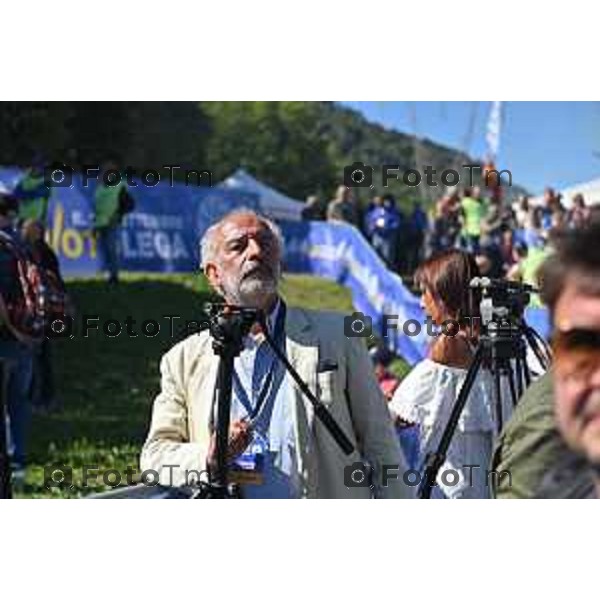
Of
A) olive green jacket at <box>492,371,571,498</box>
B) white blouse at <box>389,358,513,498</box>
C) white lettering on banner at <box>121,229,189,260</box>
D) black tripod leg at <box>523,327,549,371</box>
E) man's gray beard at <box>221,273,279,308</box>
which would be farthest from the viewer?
white lettering on banner at <box>121,229,189,260</box>

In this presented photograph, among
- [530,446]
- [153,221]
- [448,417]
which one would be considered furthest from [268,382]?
[530,446]

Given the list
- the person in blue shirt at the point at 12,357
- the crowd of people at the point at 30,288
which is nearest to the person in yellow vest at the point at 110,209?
the crowd of people at the point at 30,288

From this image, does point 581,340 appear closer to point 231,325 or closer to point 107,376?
point 231,325

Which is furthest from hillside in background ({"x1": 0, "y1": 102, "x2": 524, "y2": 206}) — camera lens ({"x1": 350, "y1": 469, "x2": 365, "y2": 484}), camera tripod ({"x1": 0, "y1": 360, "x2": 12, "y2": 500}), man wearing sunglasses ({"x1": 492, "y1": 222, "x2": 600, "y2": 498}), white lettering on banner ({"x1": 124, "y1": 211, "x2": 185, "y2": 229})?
man wearing sunglasses ({"x1": 492, "y1": 222, "x2": 600, "y2": 498})

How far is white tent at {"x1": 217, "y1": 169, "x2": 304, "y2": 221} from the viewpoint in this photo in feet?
11.3

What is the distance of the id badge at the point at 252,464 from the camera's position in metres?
3.10

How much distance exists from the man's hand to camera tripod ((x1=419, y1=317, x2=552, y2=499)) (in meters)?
0.56

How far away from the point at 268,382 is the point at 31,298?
91cm

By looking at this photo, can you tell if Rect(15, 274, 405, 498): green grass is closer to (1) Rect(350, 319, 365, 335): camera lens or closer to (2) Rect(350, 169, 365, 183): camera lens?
(1) Rect(350, 319, 365, 335): camera lens

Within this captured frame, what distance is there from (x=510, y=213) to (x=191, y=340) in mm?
1093

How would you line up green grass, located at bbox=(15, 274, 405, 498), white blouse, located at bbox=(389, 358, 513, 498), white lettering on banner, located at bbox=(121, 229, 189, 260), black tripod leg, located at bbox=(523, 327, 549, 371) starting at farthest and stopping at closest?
white lettering on banner, located at bbox=(121, 229, 189, 260), green grass, located at bbox=(15, 274, 405, 498), white blouse, located at bbox=(389, 358, 513, 498), black tripod leg, located at bbox=(523, 327, 549, 371)

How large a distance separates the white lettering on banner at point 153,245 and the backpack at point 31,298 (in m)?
0.25

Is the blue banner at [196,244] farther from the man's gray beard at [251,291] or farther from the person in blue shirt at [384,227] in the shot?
the man's gray beard at [251,291]
